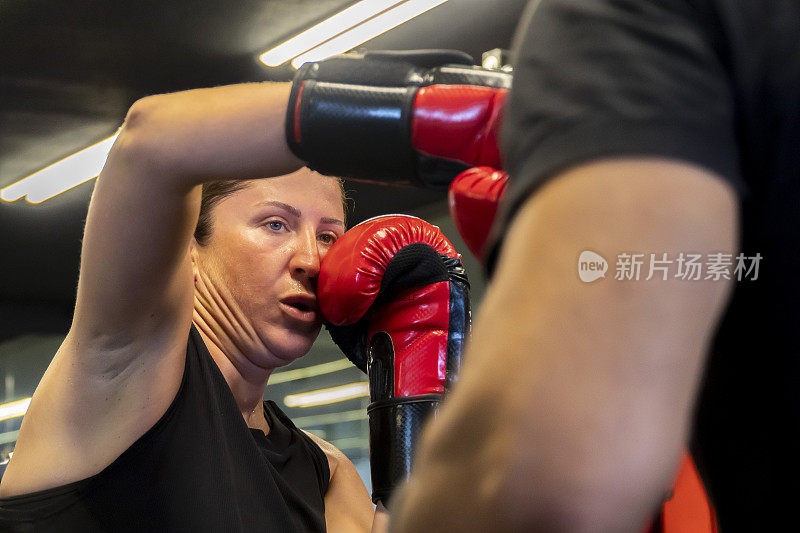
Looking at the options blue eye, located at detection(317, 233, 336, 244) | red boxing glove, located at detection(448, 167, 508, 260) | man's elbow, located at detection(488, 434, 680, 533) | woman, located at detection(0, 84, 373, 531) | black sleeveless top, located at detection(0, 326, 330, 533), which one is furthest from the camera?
blue eye, located at detection(317, 233, 336, 244)

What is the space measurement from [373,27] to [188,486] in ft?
8.85

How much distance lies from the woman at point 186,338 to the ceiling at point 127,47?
205cm

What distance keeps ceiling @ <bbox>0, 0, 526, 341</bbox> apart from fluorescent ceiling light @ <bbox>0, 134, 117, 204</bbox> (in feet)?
0.21

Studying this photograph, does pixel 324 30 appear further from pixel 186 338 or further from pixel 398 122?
pixel 398 122

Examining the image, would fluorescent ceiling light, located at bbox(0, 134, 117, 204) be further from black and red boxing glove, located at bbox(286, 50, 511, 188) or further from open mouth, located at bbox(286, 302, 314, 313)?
black and red boxing glove, located at bbox(286, 50, 511, 188)

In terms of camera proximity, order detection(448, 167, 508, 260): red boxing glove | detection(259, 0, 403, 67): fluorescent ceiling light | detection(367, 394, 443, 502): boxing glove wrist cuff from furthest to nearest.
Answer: detection(259, 0, 403, 67): fluorescent ceiling light < detection(367, 394, 443, 502): boxing glove wrist cuff < detection(448, 167, 508, 260): red boxing glove

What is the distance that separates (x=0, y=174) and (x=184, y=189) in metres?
4.51

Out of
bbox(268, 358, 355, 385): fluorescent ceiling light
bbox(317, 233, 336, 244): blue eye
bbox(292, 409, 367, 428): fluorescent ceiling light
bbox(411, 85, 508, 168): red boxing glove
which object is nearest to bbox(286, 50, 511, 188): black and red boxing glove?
bbox(411, 85, 508, 168): red boxing glove

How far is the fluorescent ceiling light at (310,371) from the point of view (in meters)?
7.05

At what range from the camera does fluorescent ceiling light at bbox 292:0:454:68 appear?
3328 millimetres

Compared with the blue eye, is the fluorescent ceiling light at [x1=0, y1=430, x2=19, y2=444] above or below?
below

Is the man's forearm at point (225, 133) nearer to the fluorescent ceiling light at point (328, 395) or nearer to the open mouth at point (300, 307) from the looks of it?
the open mouth at point (300, 307)

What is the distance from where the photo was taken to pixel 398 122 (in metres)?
0.73

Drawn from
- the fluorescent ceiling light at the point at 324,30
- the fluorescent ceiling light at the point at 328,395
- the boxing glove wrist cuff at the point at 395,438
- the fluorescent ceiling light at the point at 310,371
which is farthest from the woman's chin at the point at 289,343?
the fluorescent ceiling light at the point at 310,371
